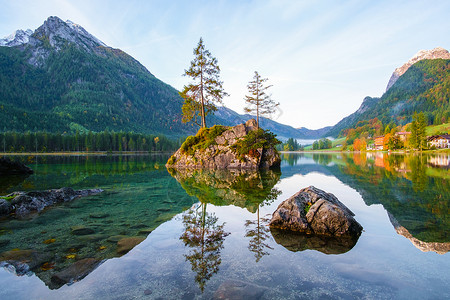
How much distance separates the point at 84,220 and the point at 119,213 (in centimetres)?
163

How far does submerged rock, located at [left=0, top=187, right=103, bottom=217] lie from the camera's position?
38.7ft

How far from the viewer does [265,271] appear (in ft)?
19.4

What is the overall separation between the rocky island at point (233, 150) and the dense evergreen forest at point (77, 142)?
438 ft

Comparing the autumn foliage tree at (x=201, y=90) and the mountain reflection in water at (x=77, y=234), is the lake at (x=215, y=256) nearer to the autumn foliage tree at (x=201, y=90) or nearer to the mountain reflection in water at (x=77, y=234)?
the mountain reflection in water at (x=77, y=234)

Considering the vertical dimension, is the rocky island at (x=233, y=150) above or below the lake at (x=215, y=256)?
above

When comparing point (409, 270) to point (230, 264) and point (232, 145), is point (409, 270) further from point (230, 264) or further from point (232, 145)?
point (232, 145)

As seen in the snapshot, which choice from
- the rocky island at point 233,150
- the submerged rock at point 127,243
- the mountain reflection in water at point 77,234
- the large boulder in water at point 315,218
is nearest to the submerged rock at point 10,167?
the rocky island at point 233,150

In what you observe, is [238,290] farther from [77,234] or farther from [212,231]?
[77,234]

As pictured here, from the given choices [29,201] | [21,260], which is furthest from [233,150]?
[21,260]

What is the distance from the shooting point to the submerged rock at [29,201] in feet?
38.7

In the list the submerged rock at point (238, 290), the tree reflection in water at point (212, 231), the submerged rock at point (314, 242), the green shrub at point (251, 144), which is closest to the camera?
the submerged rock at point (238, 290)

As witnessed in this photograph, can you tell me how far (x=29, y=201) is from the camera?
12.7 meters

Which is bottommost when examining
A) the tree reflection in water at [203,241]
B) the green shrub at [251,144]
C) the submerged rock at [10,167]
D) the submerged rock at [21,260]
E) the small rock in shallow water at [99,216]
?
the tree reflection in water at [203,241]

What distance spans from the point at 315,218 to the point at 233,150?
29050mm
